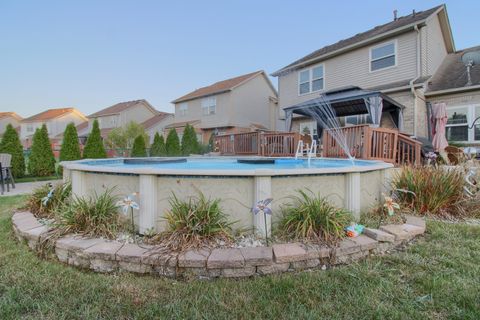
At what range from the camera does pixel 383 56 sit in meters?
12.0

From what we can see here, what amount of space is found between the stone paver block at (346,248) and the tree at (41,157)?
12.2 metres

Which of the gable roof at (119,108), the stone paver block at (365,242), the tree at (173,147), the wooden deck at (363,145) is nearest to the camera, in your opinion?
the stone paver block at (365,242)

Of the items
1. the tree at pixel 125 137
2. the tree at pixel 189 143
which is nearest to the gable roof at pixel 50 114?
the tree at pixel 125 137

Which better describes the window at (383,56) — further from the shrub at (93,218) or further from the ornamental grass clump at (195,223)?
the shrub at (93,218)

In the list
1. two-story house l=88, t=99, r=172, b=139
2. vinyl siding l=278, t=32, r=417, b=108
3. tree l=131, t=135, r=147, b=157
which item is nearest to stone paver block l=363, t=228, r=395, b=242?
vinyl siding l=278, t=32, r=417, b=108

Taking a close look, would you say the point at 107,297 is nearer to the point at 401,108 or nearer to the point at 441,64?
the point at 401,108

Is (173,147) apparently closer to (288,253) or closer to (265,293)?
(288,253)

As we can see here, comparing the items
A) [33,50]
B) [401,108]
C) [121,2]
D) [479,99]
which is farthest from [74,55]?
[479,99]

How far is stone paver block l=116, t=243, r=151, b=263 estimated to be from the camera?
244cm

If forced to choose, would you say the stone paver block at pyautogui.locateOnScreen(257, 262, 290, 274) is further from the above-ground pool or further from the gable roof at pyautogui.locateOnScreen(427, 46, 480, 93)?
the gable roof at pyautogui.locateOnScreen(427, 46, 480, 93)

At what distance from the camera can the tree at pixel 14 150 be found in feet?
31.5

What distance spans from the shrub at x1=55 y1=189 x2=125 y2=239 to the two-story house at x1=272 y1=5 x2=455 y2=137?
9.03 meters

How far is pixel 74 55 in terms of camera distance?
13.4m

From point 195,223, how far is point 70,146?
11.0 meters
